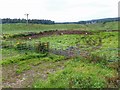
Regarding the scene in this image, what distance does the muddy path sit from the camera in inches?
1027

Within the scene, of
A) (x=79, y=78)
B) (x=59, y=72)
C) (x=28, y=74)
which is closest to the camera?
(x=79, y=78)

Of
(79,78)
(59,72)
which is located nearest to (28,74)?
(59,72)

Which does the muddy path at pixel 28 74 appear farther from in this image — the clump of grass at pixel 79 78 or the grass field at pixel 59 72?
the clump of grass at pixel 79 78

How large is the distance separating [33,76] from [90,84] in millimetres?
6745

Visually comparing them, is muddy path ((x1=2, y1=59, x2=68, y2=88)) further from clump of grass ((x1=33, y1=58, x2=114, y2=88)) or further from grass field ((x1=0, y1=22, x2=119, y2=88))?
clump of grass ((x1=33, y1=58, x2=114, y2=88))

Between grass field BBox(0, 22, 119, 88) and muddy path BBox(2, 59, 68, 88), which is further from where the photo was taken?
muddy path BBox(2, 59, 68, 88)

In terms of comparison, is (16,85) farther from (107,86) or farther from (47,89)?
(107,86)

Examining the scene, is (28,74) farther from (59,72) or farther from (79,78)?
(79,78)

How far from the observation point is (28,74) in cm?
2911

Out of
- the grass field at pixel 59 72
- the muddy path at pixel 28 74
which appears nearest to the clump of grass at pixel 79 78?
the grass field at pixel 59 72

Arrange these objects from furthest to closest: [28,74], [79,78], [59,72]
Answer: [28,74]
[59,72]
[79,78]

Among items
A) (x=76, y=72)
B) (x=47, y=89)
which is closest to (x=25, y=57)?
(x=76, y=72)

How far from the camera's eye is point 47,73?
95.0ft

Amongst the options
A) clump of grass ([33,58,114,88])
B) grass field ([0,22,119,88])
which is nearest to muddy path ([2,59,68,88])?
grass field ([0,22,119,88])
